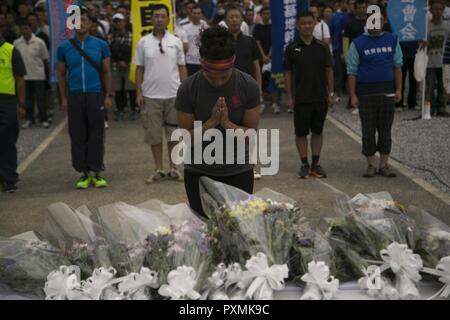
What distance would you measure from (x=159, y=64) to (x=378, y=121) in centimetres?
283

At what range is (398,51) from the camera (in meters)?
9.52

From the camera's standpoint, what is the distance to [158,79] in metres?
9.61

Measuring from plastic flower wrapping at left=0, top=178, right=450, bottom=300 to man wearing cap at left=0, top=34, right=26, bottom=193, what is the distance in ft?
19.5

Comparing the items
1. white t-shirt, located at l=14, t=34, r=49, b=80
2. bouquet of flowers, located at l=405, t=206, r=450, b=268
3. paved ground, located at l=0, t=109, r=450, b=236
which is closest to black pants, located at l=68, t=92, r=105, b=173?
paved ground, located at l=0, t=109, r=450, b=236

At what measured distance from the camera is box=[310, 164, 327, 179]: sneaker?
9.66m

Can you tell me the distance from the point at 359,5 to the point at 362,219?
1236 cm

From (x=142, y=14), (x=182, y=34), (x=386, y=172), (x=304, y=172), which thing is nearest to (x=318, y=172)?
(x=304, y=172)

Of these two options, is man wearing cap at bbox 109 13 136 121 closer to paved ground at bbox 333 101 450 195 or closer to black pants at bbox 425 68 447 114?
paved ground at bbox 333 101 450 195

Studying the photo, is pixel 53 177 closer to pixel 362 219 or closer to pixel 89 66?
pixel 89 66

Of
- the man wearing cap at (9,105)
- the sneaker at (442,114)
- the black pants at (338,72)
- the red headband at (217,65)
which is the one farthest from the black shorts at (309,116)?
the black pants at (338,72)

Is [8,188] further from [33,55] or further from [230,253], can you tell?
[230,253]

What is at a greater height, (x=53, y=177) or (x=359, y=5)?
(x=359, y=5)
